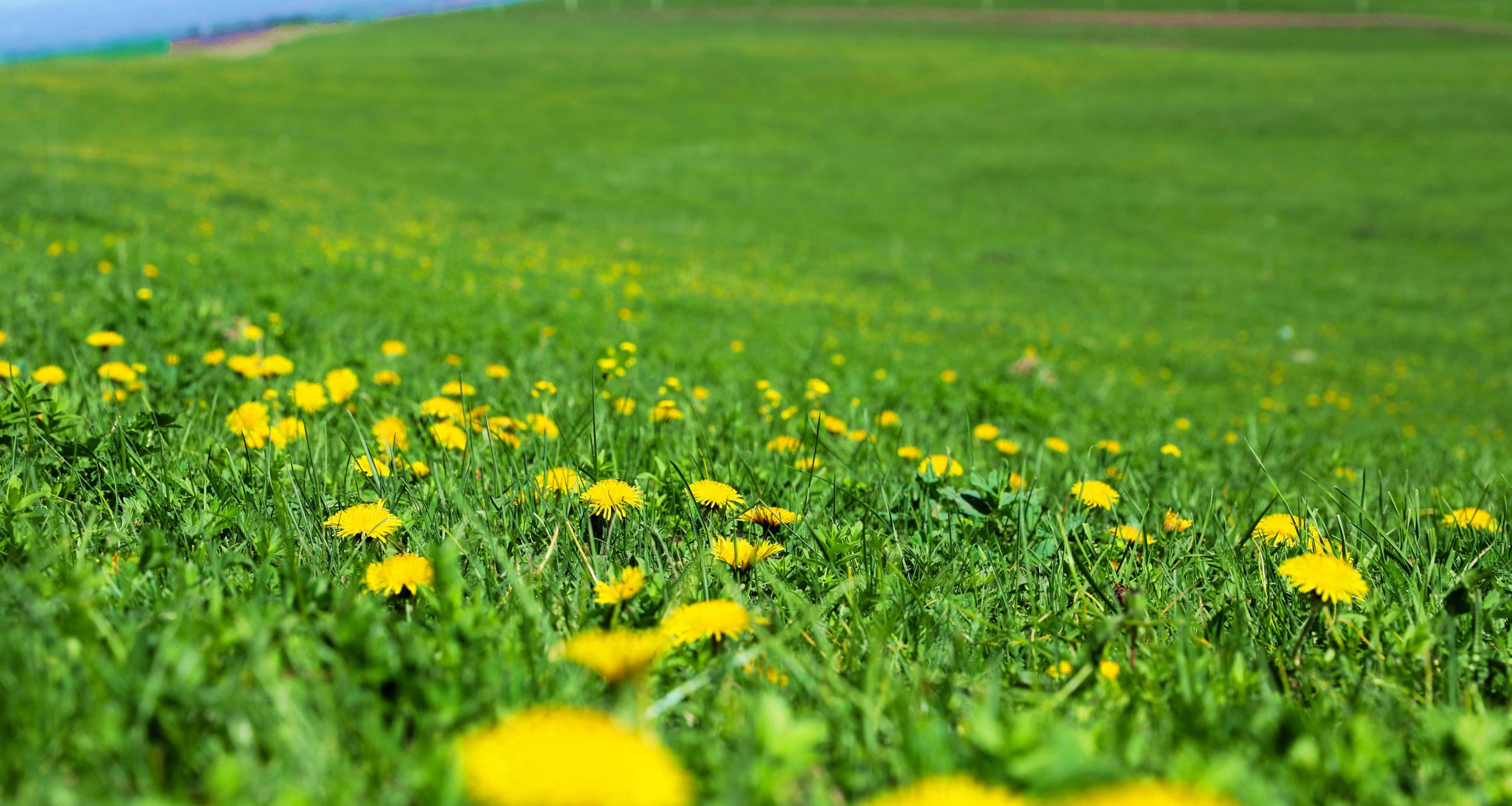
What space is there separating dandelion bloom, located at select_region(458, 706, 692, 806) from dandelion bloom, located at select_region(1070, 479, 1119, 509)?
1.42 m

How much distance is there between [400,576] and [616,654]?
1.75ft

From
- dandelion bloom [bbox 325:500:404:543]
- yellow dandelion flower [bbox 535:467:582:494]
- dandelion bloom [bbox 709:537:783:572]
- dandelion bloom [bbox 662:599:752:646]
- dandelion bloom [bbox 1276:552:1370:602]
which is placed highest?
dandelion bloom [bbox 325:500:404:543]

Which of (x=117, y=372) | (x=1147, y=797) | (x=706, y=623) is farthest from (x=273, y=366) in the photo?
(x=1147, y=797)

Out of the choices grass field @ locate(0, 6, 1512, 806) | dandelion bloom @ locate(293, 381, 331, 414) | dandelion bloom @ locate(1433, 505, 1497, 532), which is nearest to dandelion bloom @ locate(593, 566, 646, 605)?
grass field @ locate(0, 6, 1512, 806)

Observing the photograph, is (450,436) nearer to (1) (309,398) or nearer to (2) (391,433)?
(2) (391,433)

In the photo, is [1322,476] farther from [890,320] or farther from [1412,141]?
[1412,141]

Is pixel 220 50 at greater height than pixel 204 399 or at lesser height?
greater

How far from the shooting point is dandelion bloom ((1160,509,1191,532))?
1979mm

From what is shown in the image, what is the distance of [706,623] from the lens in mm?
1171

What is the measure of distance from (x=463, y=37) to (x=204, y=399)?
50714 mm

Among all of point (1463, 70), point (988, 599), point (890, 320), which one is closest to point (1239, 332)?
point (890, 320)

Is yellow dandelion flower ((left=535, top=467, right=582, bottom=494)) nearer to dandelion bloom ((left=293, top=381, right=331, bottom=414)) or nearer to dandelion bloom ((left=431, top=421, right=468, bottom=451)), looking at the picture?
dandelion bloom ((left=431, top=421, right=468, bottom=451))

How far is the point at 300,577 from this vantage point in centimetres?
118

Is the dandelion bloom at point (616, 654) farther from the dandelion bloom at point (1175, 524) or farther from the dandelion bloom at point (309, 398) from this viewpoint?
the dandelion bloom at point (309, 398)
